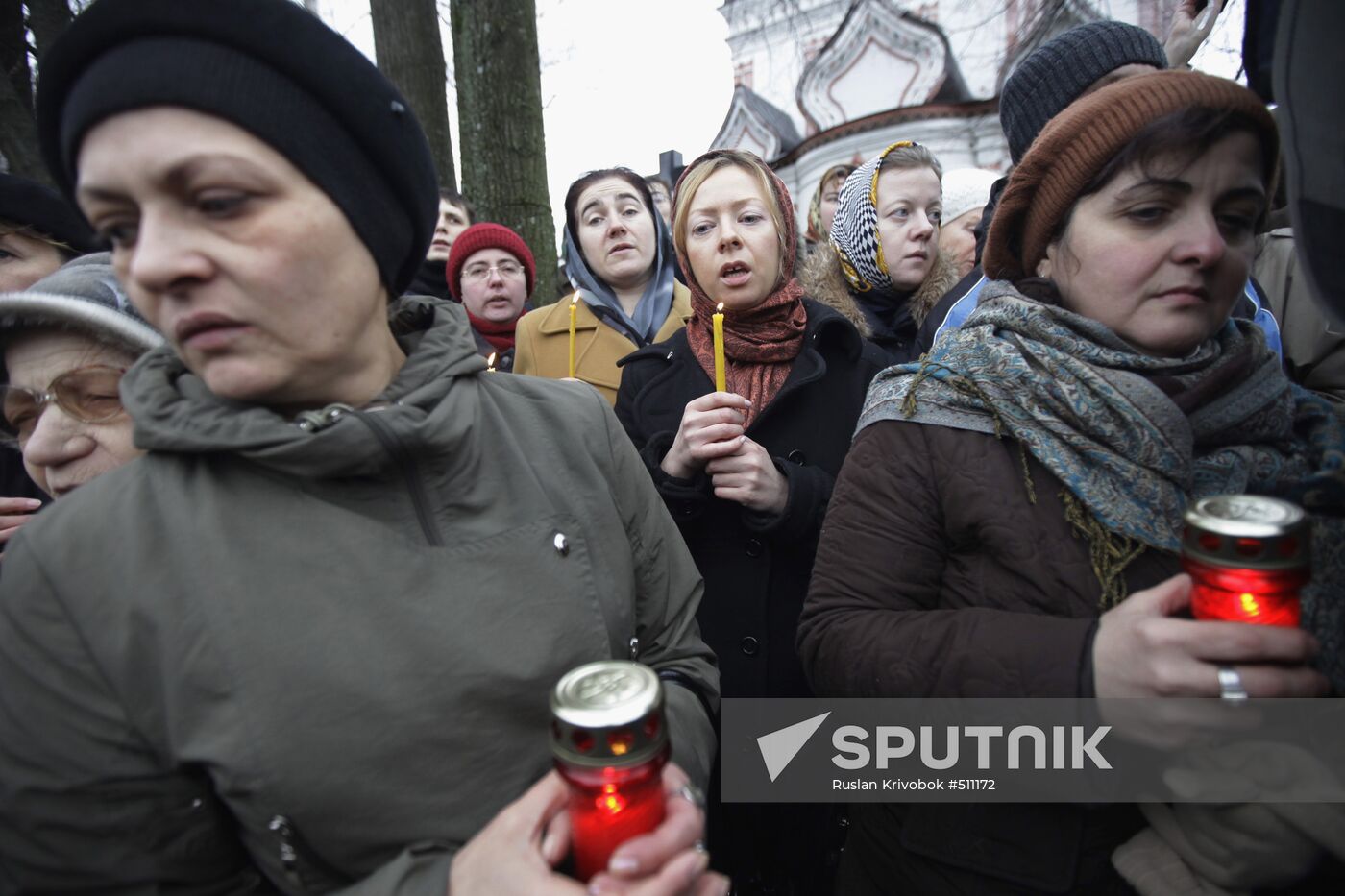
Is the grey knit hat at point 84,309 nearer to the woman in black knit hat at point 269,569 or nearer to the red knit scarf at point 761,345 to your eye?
the woman in black knit hat at point 269,569

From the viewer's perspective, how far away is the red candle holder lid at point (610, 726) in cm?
68

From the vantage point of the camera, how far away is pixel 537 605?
3.51 feet

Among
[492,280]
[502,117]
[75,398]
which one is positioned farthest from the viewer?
[502,117]

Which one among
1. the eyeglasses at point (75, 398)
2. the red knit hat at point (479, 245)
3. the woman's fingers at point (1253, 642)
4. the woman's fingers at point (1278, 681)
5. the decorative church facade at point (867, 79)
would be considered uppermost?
the decorative church facade at point (867, 79)

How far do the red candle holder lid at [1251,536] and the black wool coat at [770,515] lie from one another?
1.03 m

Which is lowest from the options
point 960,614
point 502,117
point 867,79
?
point 960,614

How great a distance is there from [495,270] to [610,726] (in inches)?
138

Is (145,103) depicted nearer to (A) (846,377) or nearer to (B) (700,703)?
(B) (700,703)

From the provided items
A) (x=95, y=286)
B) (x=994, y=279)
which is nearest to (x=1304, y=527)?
(x=994, y=279)

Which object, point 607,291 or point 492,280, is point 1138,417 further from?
point 492,280

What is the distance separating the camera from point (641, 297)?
3.26 m

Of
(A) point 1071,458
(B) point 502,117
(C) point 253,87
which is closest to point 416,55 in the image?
(B) point 502,117

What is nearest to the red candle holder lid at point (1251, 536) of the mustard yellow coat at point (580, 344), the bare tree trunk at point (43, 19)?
the mustard yellow coat at point (580, 344)

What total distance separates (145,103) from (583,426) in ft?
2.60
